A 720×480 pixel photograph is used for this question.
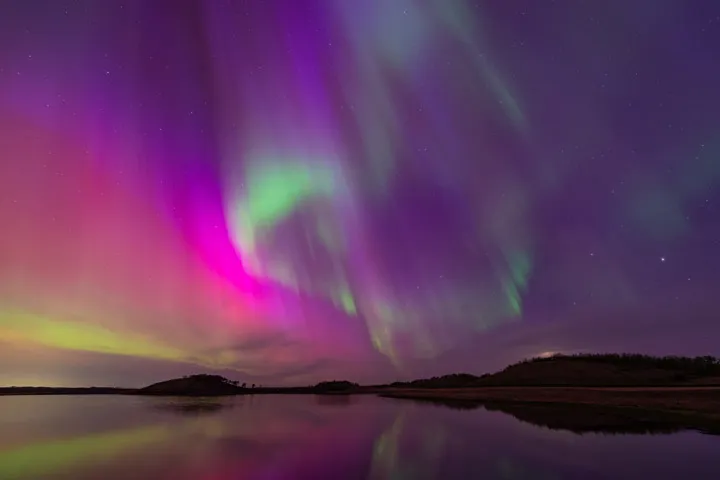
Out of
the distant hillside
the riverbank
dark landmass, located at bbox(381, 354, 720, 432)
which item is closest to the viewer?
dark landmass, located at bbox(381, 354, 720, 432)

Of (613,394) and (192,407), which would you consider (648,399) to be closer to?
(613,394)

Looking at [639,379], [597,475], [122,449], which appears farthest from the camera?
[639,379]

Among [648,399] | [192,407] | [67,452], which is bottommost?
[67,452]

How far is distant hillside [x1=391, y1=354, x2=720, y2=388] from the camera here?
5089 inches

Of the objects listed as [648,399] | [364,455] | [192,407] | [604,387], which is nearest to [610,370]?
[604,387]

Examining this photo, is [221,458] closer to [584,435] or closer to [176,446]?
[176,446]

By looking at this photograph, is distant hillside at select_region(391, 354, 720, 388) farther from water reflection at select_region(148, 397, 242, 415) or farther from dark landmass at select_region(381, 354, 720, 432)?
water reflection at select_region(148, 397, 242, 415)

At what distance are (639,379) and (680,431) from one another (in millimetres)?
113382

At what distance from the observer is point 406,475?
20375mm

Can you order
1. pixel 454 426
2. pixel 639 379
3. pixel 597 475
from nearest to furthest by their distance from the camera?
1. pixel 597 475
2. pixel 454 426
3. pixel 639 379

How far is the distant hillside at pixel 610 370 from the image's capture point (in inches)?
5089

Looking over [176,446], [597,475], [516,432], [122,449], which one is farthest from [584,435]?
[122,449]

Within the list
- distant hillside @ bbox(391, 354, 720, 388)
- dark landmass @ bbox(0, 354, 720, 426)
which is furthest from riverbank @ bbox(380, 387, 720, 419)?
distant hillside @ bbox(391, 354, 720, 388)

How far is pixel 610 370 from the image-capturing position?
149375 mm
